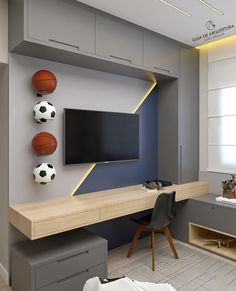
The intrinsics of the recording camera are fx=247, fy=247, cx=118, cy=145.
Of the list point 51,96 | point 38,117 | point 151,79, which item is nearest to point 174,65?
point 151,79

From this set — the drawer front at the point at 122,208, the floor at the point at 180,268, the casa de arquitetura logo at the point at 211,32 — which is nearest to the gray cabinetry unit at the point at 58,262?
the drawer front at the point at 122,208

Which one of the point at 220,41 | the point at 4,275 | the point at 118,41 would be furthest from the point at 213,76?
the point at 4,275

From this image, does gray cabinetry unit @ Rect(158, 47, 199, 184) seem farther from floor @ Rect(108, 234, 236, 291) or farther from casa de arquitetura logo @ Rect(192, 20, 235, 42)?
floor @ Rect(108, 234, 236, 291)

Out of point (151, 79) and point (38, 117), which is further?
point (151, 79)

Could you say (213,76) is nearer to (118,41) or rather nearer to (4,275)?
(118,41)

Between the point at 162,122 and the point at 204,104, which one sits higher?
the point at 204,104

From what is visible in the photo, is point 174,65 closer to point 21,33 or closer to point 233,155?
point 233,155

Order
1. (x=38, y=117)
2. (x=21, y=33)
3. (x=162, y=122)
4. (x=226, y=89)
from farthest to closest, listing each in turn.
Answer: (x=162, y=122), (x=226, y=89), (x=38, y=117), (x=21, y=33)

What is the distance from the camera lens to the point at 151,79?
11.6 feet

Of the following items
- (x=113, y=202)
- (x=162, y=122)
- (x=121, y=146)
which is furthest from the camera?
(x=162, y=122)

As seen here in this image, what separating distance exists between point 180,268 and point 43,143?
199 centimetres

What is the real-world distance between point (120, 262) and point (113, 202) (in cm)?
84

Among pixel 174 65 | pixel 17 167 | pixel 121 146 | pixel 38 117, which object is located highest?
pixel 174 65

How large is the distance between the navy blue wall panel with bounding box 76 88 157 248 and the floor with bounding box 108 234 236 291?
0.22 m
